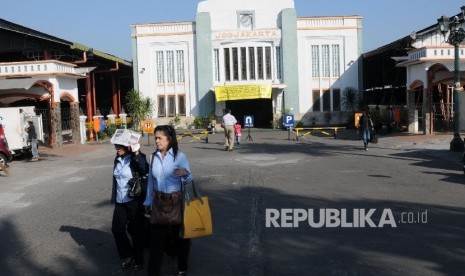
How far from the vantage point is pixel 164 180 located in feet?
17.6

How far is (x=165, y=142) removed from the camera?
5406mm

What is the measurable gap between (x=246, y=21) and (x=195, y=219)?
32295 mm

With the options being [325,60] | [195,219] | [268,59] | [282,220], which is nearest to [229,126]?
[282,220]

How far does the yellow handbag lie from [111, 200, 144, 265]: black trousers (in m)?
0.78

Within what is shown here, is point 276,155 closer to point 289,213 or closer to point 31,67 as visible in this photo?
point 289,213

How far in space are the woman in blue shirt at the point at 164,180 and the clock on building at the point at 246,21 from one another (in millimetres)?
31815

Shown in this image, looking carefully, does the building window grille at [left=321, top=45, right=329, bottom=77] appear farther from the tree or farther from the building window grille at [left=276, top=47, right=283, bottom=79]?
the tree

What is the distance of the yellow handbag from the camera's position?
5344 mm

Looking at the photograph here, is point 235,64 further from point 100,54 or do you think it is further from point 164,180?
point 164,180

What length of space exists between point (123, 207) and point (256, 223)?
2524mm

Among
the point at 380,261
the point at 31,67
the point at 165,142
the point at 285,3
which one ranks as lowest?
the point at 380,261

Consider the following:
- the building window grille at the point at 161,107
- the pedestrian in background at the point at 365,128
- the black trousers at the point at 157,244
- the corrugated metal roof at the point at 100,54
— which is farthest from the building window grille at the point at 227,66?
the black trousers at the point at 157,244

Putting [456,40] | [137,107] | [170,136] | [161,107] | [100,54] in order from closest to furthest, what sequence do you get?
1. [170,136]
2. [456,40]
3. [100,54]
4. [137,107]
5. [161,107]

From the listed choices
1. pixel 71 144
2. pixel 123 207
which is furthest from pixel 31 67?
pixel 123 207
